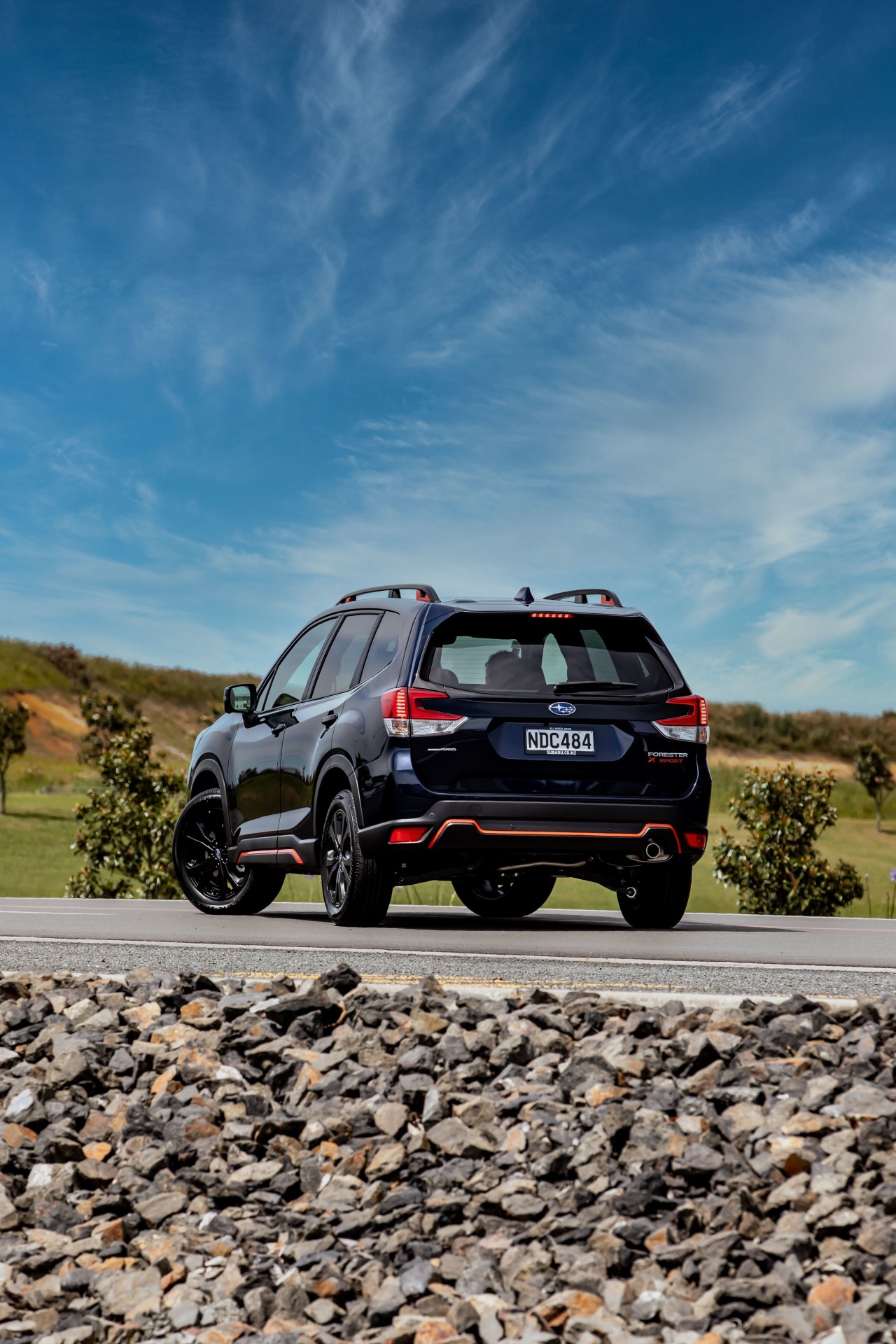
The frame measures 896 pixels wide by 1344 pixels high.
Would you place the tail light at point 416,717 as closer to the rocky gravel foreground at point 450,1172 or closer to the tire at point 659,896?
the tire at point 659,896

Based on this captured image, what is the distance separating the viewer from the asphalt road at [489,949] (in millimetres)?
6832

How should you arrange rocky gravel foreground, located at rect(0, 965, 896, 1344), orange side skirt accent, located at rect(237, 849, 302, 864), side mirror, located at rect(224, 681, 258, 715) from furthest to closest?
side mirror, located at rect(224, 681, 258, 715) < orange side skirt accent, located at rect(237, 849, 302, 864) < rocky gravel foreground, located at rect(0, 965, 896, 1344)

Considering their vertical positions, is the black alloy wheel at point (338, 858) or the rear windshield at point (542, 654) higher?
the rear windshield at point (542, 654)

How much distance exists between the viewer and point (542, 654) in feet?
29.3

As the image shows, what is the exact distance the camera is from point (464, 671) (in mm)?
8742

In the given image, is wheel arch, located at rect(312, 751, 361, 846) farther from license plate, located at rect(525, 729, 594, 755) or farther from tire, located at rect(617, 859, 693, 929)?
tire, located at rect(617, 859, 693, 929)

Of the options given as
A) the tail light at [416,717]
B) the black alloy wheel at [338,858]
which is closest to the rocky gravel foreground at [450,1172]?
the tail light at [416,717]

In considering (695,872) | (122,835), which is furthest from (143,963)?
(695,872)

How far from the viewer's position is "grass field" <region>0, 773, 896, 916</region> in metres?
18.1

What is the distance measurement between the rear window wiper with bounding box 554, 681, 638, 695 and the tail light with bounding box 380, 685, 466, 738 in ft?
2.17

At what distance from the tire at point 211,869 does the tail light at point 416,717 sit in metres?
3.35

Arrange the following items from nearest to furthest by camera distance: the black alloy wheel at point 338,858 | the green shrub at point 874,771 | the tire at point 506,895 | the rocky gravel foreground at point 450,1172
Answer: the rocky gravel foreground at point 450,1172, the black alloy wheel at point 338,858, the tire at point 506,895, the green shrub at point 874,771

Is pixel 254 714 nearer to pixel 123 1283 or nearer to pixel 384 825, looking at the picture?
pixel 384 825

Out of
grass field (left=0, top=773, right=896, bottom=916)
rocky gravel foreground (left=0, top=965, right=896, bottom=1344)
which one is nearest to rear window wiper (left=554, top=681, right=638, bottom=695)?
rocky gravel foreground (left=0, top=965, right=896, bottom=1344)
